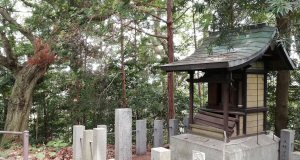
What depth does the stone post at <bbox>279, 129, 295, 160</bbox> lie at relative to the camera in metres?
5.37

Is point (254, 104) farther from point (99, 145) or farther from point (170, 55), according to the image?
point (99, 145)

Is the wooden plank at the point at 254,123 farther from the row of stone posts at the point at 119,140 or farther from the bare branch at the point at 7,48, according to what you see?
→ the bare branch at the point at 7,48

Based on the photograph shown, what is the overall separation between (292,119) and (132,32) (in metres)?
5.96

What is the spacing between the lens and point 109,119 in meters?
10.0

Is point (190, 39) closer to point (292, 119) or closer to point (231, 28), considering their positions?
point (292, 119)

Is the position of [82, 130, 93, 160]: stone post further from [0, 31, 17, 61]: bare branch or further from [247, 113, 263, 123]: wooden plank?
[0, 31, 17, 61]: bare branch

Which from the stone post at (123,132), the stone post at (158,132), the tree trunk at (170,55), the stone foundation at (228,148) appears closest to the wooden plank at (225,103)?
the stone foundation at (228,148)

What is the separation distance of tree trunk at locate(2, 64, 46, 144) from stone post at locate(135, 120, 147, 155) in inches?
175

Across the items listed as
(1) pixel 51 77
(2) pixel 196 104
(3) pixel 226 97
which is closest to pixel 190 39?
(2) pixel 196 104

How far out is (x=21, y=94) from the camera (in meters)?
9.29

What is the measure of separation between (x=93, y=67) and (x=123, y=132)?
5000mm

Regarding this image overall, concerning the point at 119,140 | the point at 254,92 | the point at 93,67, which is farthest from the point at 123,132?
the point at 93,67

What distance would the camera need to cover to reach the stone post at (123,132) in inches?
191

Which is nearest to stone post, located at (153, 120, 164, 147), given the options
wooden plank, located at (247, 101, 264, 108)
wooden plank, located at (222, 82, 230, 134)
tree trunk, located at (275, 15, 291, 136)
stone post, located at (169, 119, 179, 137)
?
stone post, located at (169, 119, 179, 137)
